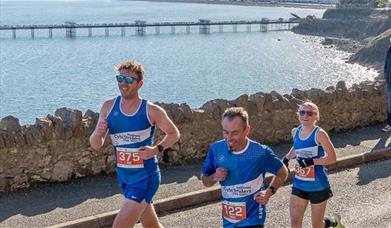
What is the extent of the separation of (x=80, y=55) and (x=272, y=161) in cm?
10415

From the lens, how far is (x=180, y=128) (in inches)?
456

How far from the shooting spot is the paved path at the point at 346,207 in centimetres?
868

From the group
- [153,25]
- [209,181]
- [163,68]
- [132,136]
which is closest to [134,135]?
[132,136]

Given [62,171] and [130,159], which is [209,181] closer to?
[130,159]

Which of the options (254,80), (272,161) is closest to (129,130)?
(272,161)

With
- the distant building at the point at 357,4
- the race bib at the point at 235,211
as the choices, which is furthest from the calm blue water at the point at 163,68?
the race bib at the point at 235,211

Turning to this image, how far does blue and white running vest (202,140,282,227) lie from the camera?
5508 millimetres

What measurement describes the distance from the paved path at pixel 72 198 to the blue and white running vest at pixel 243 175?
11.6 ft

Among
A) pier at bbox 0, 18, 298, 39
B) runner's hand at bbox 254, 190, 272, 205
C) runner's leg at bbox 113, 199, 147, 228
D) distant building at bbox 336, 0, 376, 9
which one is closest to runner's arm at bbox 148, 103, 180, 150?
runner's leg at bbox 113, 199, 147, 228

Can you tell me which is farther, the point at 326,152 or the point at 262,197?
the point at 326,152

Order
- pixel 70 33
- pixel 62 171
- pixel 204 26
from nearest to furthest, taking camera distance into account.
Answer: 1. pixel 62 171
2. pixel 70 33
3. pixel 204 26

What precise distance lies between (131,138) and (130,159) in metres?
0.20

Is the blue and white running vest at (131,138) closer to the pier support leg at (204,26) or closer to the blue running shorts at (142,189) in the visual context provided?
the blue running shorts at (142,189)

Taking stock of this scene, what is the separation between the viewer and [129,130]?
6359mm
